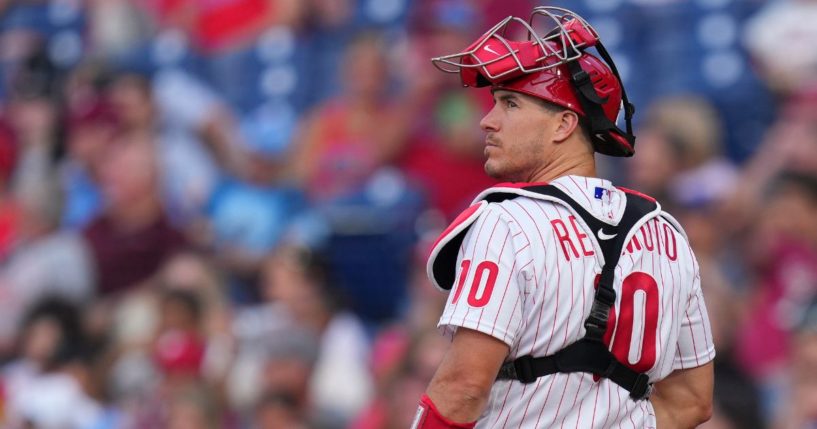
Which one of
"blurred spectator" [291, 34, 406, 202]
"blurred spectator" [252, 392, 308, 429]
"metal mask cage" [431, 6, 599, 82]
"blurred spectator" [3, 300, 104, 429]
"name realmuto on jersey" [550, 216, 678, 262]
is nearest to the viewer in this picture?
"name realmuto on jersey" [550, 216, 678, 262]

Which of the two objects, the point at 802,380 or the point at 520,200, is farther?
the point at 802,380

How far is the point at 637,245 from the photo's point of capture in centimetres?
287

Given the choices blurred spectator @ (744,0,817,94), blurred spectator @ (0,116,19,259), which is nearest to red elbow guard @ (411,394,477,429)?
blurred spectator @ (744,0,817,94)

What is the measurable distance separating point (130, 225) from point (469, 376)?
665 centimetres

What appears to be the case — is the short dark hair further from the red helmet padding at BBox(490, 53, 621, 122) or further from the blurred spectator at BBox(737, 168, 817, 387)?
the blurred spectator at BBox(737, 168, 817, 387)

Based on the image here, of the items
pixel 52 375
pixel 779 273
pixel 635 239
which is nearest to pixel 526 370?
pixel 635 239

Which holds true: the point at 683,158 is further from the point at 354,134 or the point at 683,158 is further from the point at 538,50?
the point at 538,50

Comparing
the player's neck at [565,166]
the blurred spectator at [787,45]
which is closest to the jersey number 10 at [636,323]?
the player's neck at [565,166]

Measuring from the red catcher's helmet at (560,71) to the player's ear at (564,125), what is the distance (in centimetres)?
2

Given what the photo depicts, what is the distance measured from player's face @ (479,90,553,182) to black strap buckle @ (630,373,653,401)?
50 cm

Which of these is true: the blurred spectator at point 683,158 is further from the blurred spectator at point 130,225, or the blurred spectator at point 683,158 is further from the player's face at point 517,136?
the player's face at point 517,136

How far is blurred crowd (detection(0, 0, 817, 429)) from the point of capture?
248 inches

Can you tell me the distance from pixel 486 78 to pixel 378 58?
520cm

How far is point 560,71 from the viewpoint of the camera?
290 cm
